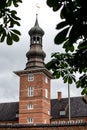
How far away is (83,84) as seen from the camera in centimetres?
362

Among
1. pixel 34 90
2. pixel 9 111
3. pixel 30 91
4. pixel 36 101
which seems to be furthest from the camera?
pixel 9 111

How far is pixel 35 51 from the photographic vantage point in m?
56.8

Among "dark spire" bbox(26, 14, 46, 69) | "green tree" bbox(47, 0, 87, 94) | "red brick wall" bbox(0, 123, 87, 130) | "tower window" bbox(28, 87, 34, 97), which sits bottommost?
"green tree" bbox(47, 0, 87, 94)

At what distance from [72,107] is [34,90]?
7647 millimetres

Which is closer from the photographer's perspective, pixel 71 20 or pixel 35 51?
pixel 71 20

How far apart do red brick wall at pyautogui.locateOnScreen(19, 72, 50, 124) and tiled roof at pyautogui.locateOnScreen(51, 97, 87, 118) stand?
302 cm

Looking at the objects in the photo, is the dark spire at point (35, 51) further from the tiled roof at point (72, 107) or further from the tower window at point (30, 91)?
the tiled roof at point (72, 107)

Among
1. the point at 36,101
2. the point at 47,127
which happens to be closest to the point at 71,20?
the point at 47,127

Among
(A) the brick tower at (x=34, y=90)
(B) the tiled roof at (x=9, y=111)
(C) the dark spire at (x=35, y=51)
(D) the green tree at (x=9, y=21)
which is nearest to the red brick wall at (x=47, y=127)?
(D) the green tree at (x=9, y=21)

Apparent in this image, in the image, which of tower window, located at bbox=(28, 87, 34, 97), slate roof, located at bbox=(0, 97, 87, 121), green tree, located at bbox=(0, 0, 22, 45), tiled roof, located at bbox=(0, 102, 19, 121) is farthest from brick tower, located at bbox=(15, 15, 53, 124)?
green tree, located at bbox=(0, 0, 22, 45)

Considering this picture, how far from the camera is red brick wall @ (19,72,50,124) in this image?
5288 cm

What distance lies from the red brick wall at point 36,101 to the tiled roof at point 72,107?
119 inches

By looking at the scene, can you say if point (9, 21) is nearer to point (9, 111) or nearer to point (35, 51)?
point (35, 51)

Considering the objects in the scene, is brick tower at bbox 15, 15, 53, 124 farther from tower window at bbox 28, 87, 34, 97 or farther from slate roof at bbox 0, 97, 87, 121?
slate roof at bbox 0, 97, 87, 121
